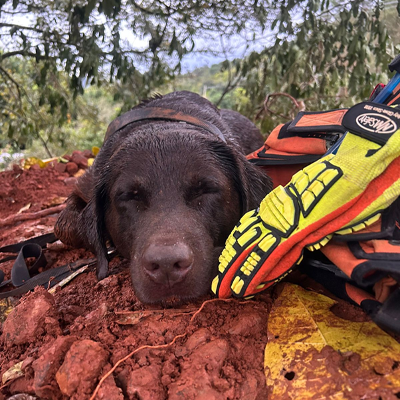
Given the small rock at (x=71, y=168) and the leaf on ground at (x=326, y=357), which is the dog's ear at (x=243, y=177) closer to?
the leaf on ground at (x=326, y=357)

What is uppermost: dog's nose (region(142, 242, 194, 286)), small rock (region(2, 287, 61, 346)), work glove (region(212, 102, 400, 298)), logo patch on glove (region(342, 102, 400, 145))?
logo patch on glove (region(342, 102, 400, 145))

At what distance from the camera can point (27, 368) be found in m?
1.72

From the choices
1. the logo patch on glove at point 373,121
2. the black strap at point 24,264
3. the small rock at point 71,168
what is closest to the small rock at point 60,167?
the small rock at point 71,168

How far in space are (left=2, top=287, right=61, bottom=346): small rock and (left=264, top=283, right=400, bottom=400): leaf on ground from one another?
110 centimetres

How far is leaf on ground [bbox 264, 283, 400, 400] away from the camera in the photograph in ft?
4.59

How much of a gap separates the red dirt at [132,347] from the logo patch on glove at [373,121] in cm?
95

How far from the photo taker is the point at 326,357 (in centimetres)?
154

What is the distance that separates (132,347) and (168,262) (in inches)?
16.5

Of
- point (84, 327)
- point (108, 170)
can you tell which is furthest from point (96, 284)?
point (108, 170)

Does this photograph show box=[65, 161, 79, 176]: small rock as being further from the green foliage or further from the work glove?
the work glove

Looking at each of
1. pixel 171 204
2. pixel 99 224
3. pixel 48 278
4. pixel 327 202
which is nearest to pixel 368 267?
pixel 327 202

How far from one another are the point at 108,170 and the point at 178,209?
718mm

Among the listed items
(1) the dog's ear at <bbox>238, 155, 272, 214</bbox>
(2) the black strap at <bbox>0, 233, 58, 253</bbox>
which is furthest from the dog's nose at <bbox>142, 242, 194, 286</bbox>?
(2) the black strap at <bbox>0, 233, 58, 253</bbox>

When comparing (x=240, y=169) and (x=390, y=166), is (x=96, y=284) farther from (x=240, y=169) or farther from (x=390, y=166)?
(x=390, y=166)
